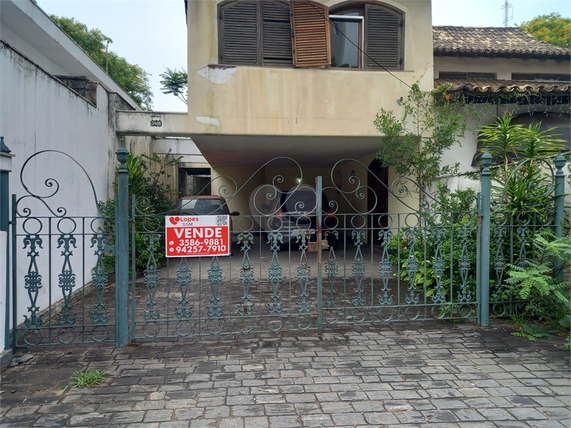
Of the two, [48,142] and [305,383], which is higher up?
[48,142]

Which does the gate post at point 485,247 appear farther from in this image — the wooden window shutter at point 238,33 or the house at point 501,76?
the wooden window shutter at point 238,33

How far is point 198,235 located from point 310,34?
4979 millimetres

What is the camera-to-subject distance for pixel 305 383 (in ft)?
11.0

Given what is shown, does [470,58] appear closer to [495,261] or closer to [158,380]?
[495,261]

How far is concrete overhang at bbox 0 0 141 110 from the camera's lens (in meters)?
9.40

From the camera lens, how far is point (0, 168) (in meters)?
3.65

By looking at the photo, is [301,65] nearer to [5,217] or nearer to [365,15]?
[365,15]

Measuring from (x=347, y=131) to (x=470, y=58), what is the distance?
5138mm

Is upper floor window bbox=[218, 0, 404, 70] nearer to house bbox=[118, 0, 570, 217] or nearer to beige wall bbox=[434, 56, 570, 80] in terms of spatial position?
house bbox=[118, 0, 570, 217]

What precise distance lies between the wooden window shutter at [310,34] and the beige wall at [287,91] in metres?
0.21

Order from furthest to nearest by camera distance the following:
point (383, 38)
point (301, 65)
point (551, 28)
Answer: point (551, 28), point (383, 38), point (301, 65)

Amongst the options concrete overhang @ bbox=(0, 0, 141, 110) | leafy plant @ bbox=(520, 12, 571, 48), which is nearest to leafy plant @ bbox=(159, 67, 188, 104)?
concrete overhang @ bbox=(0, 0, 141, 110)

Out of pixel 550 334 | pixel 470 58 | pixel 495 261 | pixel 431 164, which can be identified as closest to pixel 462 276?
pixel 495 261

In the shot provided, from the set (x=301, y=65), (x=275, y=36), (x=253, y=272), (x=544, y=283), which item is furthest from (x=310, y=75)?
(x=544, y=283)
